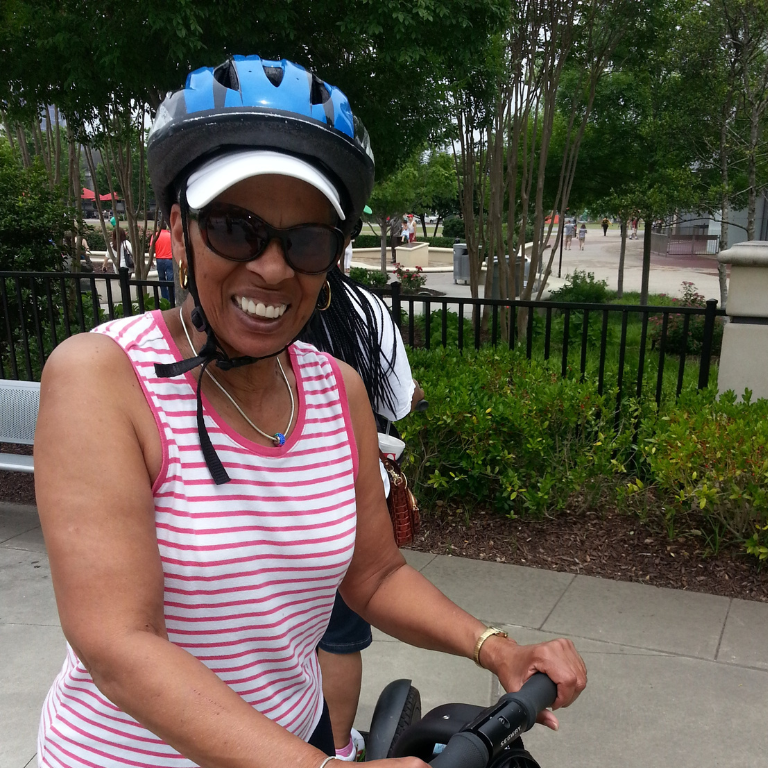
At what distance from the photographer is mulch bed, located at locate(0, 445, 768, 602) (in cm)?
408

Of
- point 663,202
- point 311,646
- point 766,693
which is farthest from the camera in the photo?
point 663,202

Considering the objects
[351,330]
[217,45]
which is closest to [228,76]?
[351,330]

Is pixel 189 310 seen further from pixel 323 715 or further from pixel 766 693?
pixel 766 693

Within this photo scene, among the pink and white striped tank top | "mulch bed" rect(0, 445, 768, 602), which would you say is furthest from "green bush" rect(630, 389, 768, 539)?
the pink and white striped tank top

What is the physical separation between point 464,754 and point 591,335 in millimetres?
9069

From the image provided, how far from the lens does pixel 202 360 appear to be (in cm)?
122

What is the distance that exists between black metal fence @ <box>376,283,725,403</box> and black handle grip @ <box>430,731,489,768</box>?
3730mm

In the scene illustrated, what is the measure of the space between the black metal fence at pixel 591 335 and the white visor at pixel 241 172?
351 cm

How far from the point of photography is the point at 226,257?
1.24 metres

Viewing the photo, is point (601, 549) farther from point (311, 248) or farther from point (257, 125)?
point (257, 125)

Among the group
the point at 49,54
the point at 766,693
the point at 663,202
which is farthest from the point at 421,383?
the point at 663,202

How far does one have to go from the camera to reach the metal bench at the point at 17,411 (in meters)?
5.13

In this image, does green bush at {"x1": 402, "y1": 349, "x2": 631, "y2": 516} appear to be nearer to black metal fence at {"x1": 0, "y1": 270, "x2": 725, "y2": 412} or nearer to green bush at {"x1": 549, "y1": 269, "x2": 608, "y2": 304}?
black metal fence at {"x1": 0, "y1": 270, "x2": 725, "y2": 412}

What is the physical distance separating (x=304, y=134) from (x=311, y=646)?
2.91ft
